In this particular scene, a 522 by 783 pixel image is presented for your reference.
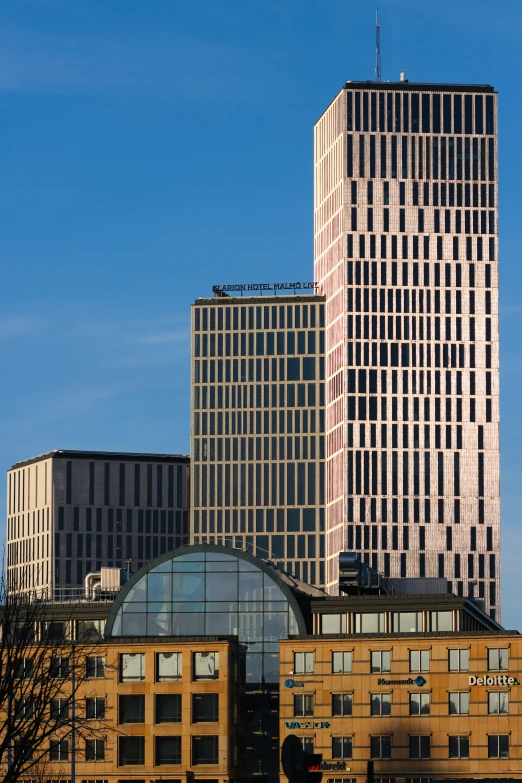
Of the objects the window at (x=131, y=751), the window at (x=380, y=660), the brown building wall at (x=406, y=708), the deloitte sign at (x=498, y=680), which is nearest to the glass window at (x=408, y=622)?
the brown building wall at (x=406, y=708)

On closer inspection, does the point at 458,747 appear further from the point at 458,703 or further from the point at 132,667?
the point at 132,667

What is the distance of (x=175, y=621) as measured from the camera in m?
138

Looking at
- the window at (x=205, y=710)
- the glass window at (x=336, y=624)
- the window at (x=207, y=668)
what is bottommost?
the window at (x=205, y=710)

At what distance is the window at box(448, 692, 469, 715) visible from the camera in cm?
12800

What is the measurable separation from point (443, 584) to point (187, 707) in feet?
234

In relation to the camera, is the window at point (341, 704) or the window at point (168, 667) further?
the window at point (168, 667)

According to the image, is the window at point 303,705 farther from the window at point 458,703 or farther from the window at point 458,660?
the window at point 458,660

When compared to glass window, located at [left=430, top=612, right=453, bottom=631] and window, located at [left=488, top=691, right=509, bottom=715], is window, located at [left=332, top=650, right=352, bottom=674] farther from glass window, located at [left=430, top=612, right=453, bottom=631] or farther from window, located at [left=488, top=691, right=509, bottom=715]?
window, located at [left=488, top=691, right=509, bottom=715]

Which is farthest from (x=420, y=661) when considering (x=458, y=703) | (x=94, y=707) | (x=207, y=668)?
(x=94, y=707)

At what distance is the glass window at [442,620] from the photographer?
448ft

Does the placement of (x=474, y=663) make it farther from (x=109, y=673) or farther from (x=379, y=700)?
(x=109, y=673)


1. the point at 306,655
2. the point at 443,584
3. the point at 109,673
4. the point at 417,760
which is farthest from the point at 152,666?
the point at 443,584

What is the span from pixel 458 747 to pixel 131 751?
77.9 feet

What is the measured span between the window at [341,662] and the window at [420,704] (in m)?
5.18
